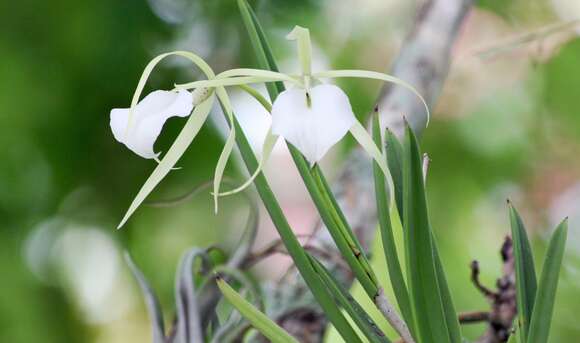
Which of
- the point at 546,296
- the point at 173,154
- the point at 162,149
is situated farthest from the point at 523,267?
the point at 162,149

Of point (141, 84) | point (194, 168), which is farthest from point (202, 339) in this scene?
point (194, 168)

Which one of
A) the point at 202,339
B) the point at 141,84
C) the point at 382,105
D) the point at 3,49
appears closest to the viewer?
the point at 141,84

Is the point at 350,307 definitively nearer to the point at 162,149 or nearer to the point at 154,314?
the point at 154,314

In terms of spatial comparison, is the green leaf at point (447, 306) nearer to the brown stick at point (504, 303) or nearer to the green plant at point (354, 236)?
the green plant at point (354, 236)

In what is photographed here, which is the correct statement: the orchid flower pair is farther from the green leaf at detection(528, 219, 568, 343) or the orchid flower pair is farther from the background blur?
the background blur

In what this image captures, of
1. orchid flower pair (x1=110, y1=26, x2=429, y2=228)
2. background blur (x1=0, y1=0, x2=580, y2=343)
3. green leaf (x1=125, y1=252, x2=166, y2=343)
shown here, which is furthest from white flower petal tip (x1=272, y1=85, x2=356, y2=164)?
background blur (x1=0, y1=0, x2=580, y2=343)

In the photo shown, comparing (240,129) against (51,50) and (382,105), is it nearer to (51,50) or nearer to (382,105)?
(382,105)
